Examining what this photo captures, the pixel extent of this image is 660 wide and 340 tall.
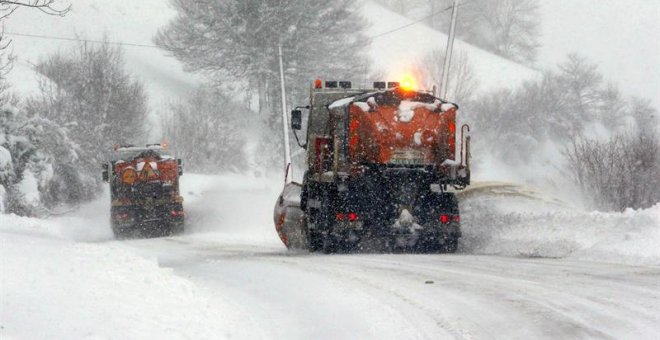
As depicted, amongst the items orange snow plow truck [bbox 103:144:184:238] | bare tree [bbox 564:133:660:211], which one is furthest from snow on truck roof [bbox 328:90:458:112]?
orange snow plow truck [bbox 103:144:184:238]

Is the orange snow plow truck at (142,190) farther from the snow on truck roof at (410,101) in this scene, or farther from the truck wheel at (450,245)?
the truck wheel at (450,245)

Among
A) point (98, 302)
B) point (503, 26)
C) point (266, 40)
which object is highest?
point (503, 26)

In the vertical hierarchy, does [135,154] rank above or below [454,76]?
below

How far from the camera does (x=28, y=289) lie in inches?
310

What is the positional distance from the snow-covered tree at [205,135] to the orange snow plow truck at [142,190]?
1935cm

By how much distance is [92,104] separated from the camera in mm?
38250

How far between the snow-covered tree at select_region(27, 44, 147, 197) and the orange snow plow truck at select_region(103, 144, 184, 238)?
1086cm

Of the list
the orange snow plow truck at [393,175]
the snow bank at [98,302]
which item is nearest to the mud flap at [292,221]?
the orange snow plow truck at [393,175]

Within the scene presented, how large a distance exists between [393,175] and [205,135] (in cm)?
3188

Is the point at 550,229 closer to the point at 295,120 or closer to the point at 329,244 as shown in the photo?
the point at 329,244

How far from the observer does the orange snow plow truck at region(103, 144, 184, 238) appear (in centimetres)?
2544

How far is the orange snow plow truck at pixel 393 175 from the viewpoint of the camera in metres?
15.6

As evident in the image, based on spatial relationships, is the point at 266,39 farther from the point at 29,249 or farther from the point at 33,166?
the point at 29,249

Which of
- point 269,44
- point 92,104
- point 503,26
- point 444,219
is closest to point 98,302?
point 444,219
